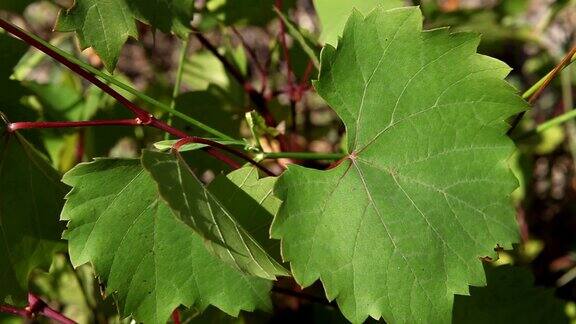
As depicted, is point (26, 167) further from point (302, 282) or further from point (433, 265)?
point (433, 265)

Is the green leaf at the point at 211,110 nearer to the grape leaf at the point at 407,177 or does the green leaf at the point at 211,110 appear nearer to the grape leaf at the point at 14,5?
the grape leaf at the point at 14,5

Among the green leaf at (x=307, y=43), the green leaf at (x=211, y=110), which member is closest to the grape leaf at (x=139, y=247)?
the green leaf at (x=307, y=43)

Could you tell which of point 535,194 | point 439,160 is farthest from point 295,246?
point 535,194

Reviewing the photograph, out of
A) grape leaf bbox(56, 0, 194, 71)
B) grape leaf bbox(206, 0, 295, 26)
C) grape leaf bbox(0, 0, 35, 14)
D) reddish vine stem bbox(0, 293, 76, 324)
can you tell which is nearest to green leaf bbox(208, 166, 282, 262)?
grape leaf bbox(56, 0, 194, 71)

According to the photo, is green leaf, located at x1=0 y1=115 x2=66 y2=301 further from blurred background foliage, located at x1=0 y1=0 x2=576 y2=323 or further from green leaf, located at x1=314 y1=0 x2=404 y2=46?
green leaf, located at x1=314 y1=0 x2=404 y2=46

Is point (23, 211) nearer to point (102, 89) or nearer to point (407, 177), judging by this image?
point (102, 89)
